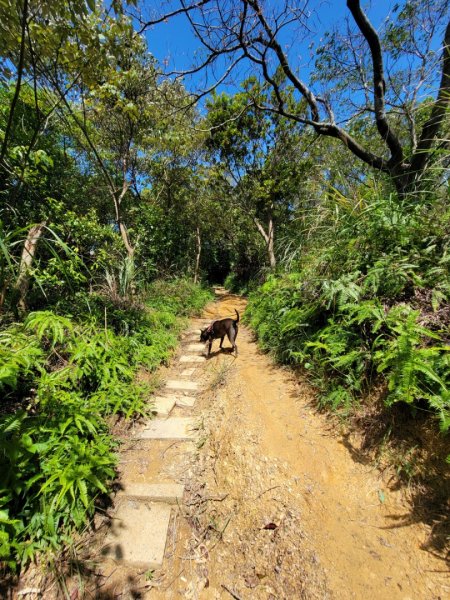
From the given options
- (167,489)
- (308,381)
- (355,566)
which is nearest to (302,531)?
(355,566)

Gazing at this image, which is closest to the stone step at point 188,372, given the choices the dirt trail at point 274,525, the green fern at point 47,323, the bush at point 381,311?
the dirt trail at point 274,525

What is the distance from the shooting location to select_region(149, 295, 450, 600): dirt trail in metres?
1.40

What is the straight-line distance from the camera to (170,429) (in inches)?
110

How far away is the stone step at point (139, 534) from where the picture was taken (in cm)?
165

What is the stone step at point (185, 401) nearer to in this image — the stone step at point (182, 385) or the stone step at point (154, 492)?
the stone step at point (182, 385)

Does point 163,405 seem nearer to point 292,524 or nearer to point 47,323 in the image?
point 47,323

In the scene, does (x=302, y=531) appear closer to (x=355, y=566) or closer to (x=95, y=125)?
(x=355, y=566)

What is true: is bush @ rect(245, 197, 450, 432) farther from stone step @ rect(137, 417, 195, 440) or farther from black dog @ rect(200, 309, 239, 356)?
stone step @ rect(137, 417, 195, 440)

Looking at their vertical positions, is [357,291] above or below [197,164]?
below

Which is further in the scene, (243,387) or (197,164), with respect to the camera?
(197,164)

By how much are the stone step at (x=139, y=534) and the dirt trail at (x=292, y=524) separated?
0.51 ft

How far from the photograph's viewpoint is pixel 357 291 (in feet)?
8.66

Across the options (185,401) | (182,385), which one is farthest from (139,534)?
(182,385)

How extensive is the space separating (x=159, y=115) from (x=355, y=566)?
24.3ft
